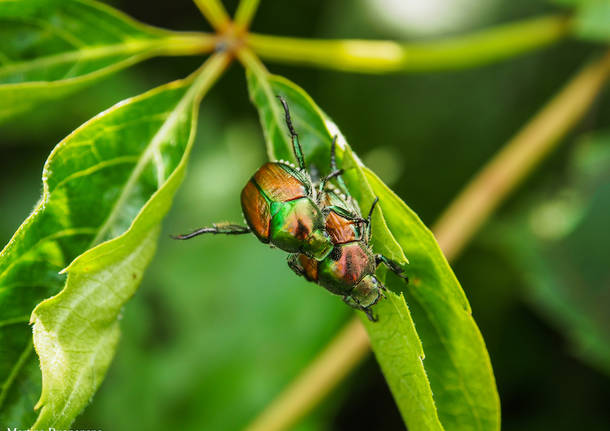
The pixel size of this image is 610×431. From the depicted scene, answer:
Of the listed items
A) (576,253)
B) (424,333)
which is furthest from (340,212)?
(576,253)

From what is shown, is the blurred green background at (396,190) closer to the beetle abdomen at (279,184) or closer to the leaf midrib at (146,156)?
the beetle abdomen at (279,184)

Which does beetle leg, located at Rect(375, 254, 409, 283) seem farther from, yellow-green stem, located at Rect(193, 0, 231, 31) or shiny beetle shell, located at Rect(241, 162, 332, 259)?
yellow-green stem, located at Rect(193, 0, 231, 31)

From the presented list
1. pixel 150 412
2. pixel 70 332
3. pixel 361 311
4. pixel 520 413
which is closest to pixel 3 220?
pixel 150 412

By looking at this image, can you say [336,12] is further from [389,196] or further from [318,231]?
[389,196]

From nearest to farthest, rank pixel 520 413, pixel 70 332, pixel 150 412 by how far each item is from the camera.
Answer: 1. pixel 70 332
2. pixel 520 413
3. pixel 150 412

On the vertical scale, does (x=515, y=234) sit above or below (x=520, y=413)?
above

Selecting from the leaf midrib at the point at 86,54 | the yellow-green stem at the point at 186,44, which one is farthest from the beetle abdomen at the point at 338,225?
→ the leaf midrib at the point at 86,54

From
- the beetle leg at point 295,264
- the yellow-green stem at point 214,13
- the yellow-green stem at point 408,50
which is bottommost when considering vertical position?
the beetle leg at point 295,264

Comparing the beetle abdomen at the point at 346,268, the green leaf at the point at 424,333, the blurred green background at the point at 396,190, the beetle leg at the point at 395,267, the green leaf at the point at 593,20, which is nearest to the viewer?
the green leaf at the point at 424,333
